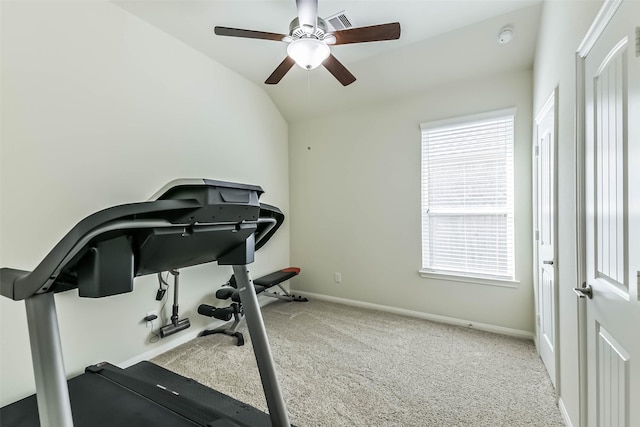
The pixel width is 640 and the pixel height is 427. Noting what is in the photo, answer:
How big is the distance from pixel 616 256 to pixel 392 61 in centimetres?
274

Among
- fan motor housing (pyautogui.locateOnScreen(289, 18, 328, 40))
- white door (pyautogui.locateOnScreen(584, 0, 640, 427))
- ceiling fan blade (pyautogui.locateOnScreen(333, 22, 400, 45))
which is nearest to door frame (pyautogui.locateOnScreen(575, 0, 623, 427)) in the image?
white door (pyautogui.locateOnScreen(584, 0, 640, 427))

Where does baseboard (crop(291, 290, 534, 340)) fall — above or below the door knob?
below

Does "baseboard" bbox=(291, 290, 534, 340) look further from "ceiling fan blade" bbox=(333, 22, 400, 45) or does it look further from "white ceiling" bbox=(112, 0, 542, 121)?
"ceiling fan blade" bbox=(333, 22, 400, 45)

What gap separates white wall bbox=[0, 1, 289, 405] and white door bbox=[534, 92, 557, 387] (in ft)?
9.91

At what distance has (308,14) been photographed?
192cm

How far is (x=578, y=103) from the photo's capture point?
56.8 inches

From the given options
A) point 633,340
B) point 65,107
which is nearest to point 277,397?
point 633,340

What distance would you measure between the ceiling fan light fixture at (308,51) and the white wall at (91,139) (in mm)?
1479

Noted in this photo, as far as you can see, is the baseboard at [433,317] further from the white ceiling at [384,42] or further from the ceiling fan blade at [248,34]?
the ceiling fan blade at [248,34]

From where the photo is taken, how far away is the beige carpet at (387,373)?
1833 mm

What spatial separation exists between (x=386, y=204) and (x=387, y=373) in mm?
1932

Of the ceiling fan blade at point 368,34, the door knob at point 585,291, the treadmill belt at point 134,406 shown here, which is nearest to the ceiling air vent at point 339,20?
the ceiling fan blade at point 368,34

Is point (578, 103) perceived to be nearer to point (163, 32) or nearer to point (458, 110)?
point (458, 110)

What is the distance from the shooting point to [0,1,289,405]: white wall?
6.18 ft
